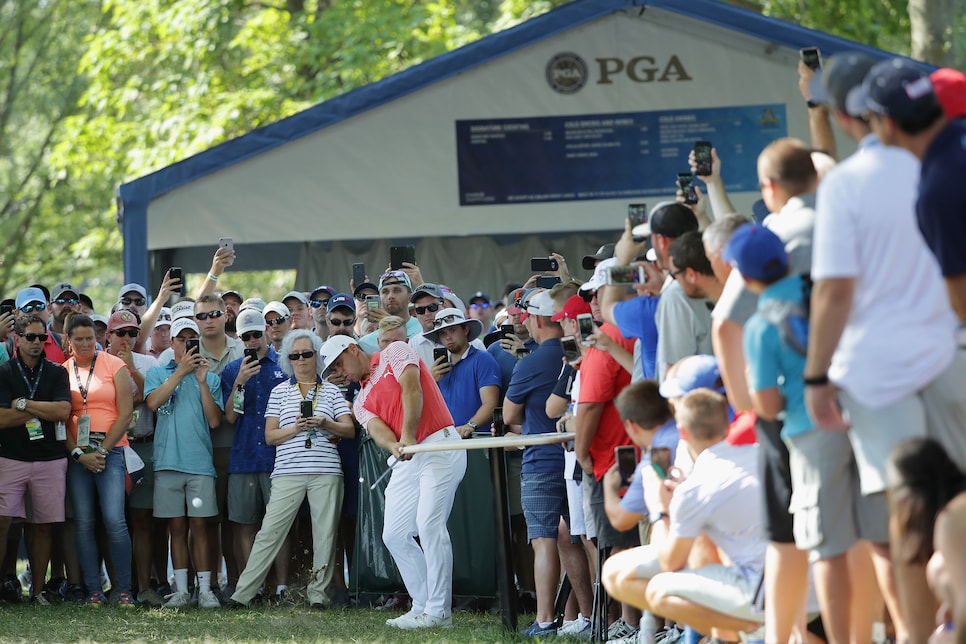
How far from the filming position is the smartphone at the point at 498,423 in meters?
8.50

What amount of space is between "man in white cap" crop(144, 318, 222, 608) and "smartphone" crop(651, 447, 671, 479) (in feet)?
16.7

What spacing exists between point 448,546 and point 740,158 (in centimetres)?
628

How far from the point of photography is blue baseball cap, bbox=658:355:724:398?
5488 millimetres

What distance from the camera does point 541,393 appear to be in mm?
8258

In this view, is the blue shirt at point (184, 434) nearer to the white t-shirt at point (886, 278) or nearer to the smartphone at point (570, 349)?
the smartphone at point (570, 349)

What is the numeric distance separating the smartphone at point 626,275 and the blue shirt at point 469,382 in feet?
9.46

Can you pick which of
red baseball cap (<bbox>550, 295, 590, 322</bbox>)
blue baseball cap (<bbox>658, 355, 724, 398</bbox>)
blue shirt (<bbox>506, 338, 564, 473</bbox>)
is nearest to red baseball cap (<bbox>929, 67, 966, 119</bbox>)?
blue baseball cap (<bbox>658, 355, 724, 398</bbox>)

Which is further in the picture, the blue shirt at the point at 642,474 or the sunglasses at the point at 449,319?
the sunglasses at the point at 449,319

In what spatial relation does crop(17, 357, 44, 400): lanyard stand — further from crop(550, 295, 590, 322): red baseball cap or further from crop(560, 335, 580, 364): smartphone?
crop(560, 335, 580, 364): smartphone

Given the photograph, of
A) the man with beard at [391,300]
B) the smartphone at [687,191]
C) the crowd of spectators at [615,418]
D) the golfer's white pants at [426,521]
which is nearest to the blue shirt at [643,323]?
the crowd of spectators at [615,418]

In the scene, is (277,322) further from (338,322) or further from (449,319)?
(449,319)

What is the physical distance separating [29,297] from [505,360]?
3.63 metres

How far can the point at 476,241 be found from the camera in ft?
51.5

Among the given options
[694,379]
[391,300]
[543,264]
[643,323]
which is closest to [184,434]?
[391,300]
